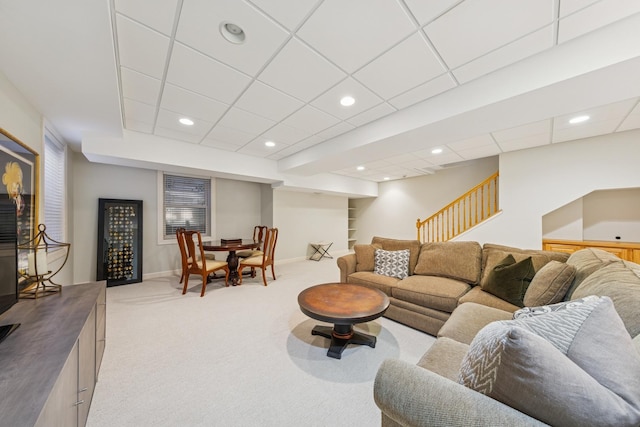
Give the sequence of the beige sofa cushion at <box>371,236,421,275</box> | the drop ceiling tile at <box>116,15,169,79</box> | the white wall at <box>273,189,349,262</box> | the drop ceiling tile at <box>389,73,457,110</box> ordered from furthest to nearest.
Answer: the white wall at <box>273,189,349,262</box>
the beige sofa cushion at <box>371,236,421,275</box>
the drop ceiling tile at <box>389,73,457,110</box>
the drop ceiling tile at <box>116,15,169,79</box>

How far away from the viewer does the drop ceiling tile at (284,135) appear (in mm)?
3295

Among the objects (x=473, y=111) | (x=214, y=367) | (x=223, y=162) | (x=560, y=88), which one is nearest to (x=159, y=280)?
(x=223, y=162)

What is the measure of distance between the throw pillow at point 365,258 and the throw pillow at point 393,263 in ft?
0.33

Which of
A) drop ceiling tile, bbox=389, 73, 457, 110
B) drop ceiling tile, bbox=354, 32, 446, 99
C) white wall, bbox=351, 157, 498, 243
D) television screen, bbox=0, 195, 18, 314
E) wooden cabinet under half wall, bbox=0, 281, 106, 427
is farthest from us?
white wall, bbox=351, 157, 498, 243

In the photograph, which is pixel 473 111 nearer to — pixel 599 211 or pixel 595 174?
pixel 595 174

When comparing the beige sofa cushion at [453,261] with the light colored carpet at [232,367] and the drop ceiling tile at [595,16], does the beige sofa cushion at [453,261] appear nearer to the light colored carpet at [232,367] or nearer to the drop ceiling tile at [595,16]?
the light colored carpet at [232,367]

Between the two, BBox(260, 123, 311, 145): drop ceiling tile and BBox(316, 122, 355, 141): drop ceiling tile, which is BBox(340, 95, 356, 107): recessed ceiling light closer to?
BBox(316, 122, 355, 141): drop ceiling tile

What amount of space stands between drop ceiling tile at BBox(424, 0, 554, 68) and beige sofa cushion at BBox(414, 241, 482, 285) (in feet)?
6.48

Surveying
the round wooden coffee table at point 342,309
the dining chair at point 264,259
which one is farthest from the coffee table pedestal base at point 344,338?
the dining chair at point 264,259

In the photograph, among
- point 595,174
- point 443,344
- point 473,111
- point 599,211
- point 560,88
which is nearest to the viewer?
point 443,344

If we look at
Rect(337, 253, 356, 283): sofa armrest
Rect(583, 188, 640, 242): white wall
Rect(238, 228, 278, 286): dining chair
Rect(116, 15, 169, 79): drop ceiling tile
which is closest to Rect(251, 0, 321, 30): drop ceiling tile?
Rect(116, 15, 169, 79): drop ceiling tile

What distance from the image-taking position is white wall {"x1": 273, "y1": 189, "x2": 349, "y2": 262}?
19.8 feet

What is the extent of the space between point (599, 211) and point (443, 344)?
200 inches

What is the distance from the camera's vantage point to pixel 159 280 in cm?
428
